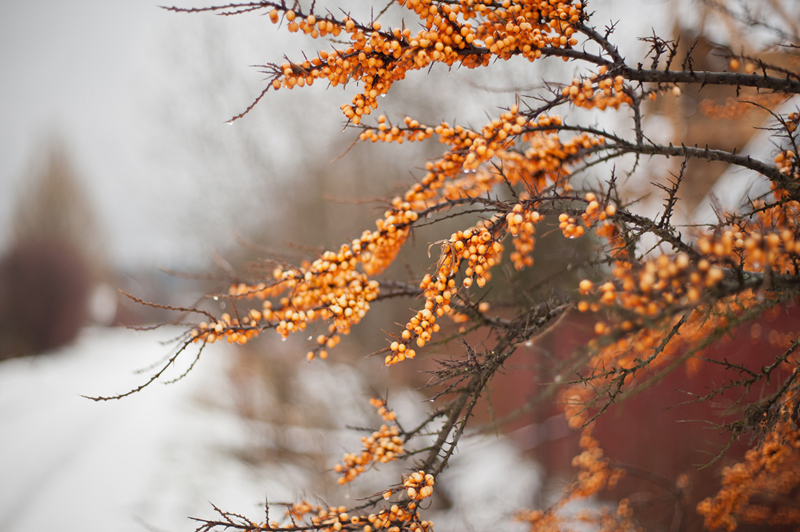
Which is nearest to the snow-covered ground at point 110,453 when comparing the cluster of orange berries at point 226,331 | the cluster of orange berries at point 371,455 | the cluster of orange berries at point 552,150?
the cluster of orange berries at point 371,455

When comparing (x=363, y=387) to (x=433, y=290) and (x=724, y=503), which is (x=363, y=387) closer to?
(x=724, y=503)

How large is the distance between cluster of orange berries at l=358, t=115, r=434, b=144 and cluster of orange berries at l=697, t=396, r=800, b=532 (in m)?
1.91

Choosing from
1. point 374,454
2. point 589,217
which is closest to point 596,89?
point 589,217

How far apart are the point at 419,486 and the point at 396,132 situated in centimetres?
149

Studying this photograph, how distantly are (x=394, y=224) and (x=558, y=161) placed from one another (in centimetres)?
89

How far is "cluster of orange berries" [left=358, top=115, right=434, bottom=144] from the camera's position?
5.63 ft

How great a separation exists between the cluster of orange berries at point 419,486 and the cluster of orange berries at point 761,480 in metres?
1.44

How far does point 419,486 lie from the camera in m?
1.53

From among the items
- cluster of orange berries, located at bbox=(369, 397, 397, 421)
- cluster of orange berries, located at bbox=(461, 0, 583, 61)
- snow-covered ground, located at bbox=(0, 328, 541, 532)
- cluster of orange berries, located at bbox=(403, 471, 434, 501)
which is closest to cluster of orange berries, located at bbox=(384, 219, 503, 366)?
cluster of orange berries, located at bbox=(403, 471, 434, 501)

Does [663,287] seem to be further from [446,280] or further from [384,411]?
[384,411]

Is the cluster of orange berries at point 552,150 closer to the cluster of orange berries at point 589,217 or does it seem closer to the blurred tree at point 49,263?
the cluster of orange berries at point 589,217

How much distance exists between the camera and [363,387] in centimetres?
605

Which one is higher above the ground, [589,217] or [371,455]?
[589,217]

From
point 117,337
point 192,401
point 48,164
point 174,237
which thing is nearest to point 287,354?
point 192,401
